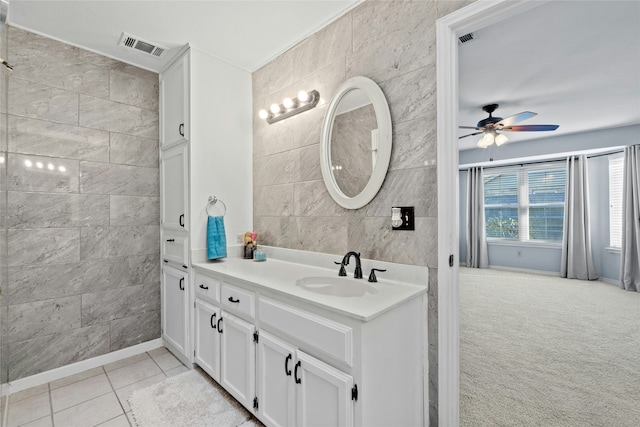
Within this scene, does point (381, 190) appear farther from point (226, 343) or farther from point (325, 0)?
point (226, 343)

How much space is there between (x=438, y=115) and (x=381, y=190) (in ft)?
1.64

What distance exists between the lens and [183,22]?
6.59 ft

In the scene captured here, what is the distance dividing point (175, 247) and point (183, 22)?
1.70 meters

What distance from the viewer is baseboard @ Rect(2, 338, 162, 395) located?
2.04 m

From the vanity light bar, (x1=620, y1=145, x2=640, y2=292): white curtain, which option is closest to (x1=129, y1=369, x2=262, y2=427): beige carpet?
the vanity light bar

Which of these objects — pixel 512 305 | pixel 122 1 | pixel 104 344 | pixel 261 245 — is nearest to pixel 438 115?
pixel 261 245

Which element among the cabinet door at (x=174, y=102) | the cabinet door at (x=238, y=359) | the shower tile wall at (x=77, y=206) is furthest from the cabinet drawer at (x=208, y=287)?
the cabinet door at (x=174, y=102)

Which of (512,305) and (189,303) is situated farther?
(512,305)

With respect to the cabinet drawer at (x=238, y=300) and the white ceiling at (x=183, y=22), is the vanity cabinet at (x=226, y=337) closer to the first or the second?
the cabinet drawer at (x=238, y=300)

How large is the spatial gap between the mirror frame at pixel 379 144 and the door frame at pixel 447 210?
0.30 meters

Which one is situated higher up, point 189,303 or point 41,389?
point 189,303

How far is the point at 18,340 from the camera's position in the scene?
2047 millimetres

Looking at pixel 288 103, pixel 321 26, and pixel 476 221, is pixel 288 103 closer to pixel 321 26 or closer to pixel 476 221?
pixel 321 26

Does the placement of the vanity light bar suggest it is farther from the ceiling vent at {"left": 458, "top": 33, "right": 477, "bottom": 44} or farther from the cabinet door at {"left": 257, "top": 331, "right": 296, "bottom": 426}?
the cabinet door at {"left": 257, "top": 331, "right": 296, "bottom": 426}
